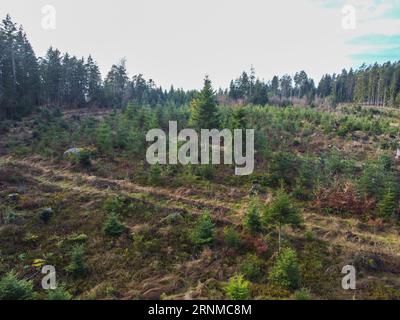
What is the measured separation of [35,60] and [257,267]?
59.0m

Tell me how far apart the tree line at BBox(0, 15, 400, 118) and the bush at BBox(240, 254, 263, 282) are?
37.2 m

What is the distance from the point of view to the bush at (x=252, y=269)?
14.2 meters

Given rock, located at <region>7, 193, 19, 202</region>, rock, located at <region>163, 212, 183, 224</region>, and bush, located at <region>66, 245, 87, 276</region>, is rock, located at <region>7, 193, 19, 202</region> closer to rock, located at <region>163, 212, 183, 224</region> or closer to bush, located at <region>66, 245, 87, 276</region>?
bush, located at <region>66, 245, 87, 276</region>

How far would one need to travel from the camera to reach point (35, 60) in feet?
183

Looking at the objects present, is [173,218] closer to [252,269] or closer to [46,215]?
[252,269]

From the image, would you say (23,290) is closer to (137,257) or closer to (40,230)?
(137,257)

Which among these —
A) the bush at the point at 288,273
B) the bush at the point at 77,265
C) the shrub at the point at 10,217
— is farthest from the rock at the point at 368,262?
the shrub at the point at 10,217

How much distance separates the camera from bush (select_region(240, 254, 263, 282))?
46.5 feet

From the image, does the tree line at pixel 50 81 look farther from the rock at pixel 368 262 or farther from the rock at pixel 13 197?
the rock at pixel 368 262

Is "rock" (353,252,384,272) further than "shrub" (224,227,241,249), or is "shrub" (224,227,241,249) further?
"shrub" (224,227,241,249)

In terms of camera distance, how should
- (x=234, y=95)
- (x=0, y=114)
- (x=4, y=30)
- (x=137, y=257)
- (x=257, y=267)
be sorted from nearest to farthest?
(x=257, y=267) < (x=137, y=257) < (x=0, y=114) < (x=4, y=30) < (x=234, y=95)

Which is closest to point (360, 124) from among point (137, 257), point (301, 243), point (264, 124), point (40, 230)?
point (264, 124)

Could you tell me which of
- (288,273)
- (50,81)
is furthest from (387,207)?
(50,81)

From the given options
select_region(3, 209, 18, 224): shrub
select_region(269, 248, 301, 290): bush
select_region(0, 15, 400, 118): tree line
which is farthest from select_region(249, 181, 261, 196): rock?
select_region(0, 15, 400, 118): tree line
